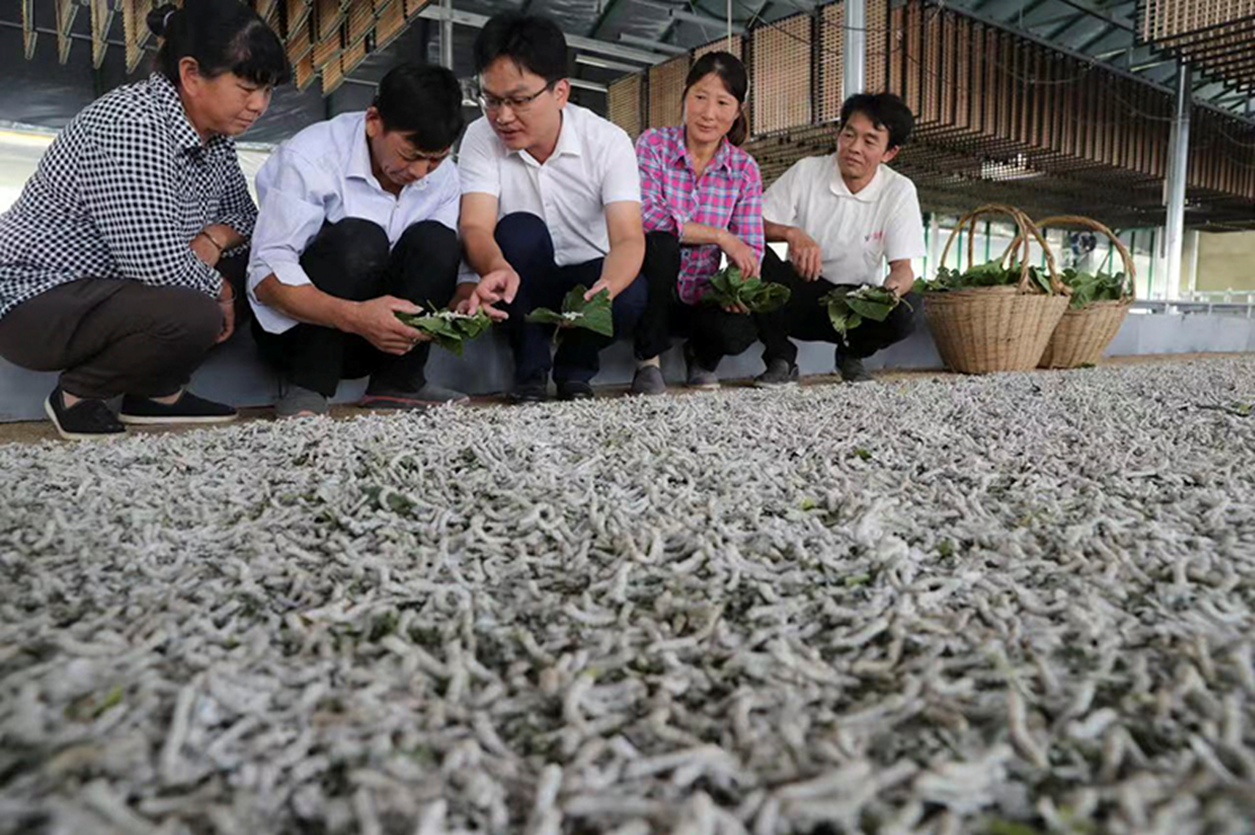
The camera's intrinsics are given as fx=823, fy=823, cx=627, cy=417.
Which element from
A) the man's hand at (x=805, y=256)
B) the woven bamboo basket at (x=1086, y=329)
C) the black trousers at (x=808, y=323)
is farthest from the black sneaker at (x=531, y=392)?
the woven bamboo basket at (x=1086, y=329)

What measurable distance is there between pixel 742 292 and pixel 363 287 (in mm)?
1208

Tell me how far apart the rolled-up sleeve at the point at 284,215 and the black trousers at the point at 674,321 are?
3.36ft

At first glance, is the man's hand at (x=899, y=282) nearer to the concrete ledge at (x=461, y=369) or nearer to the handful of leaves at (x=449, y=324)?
the concrete ledge at (x=461, y=369)

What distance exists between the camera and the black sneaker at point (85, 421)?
1.77 m

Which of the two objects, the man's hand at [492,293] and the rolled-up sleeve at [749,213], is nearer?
the man's hand at [492,293]

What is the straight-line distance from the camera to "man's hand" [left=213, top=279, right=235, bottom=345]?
2026 millimetres

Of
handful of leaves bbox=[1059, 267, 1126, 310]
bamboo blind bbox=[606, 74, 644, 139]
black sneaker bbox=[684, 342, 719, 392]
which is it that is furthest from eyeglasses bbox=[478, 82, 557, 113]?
bamboo blind bbox=[606, 74, 644, 139]

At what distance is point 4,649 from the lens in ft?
2.16

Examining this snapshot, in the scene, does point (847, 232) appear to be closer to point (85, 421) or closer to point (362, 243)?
point (362, 243)

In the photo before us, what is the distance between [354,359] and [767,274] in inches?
63.5

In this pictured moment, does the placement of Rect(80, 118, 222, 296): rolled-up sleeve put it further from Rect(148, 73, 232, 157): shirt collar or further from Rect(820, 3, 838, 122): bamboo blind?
Rect(820, 3, 838, 122): bamboo blind

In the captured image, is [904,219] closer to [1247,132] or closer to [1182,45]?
[1182,45]

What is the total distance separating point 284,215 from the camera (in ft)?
6.26

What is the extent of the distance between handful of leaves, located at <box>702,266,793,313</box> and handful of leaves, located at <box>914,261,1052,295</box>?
3.42 feet
